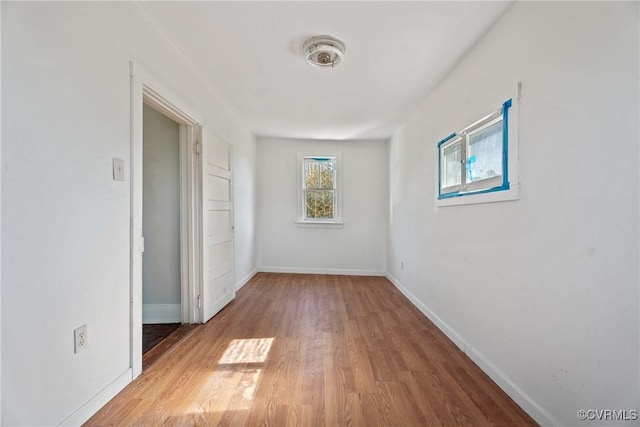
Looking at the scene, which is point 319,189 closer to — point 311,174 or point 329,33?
point 311,174

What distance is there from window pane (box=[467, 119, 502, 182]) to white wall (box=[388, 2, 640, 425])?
169mm

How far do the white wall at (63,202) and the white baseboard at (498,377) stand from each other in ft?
7.77

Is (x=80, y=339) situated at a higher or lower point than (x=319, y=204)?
lower

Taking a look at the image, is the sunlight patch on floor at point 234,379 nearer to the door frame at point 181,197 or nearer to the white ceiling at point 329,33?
the door frame at point 181,197

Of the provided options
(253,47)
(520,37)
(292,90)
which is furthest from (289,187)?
(520,37)

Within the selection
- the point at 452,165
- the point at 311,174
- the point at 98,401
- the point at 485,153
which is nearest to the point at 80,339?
the point at 98,401

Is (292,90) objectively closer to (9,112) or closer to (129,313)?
(9,112)

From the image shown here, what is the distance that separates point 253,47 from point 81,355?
226 centimetres

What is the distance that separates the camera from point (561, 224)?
1.33 meters

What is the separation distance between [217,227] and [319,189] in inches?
95.1

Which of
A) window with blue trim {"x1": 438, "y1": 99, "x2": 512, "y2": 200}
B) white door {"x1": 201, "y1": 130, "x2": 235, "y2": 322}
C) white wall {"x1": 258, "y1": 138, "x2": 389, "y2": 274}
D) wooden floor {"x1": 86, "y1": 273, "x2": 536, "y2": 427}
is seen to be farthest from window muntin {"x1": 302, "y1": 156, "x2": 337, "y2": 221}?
window with blue trim {"x1": 438, "y1": 99, "x2": 512, "y2": 200}

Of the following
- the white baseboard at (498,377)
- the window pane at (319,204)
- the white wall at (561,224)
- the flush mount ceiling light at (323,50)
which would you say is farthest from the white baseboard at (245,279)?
the flush mount ceiling light at (323,50)

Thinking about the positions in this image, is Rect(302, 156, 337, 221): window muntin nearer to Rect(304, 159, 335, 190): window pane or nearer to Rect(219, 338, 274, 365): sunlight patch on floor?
Rect(304, 159, 335, 190): window pane

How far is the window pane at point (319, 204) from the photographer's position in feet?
16.9
